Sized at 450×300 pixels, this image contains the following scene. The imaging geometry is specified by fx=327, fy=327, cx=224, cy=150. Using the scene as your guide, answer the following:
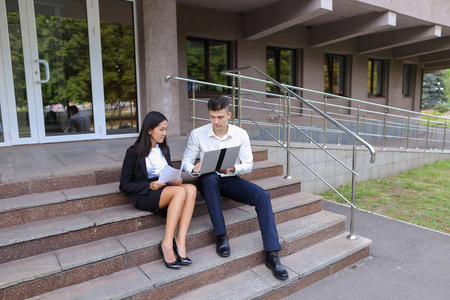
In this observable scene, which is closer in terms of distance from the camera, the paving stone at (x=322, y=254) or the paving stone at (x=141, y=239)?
the paving stone at (x=141, y=239)

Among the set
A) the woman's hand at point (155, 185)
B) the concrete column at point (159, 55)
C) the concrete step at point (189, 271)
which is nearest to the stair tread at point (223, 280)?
the concrete step at point (189, 271)

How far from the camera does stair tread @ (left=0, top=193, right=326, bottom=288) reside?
83.7 inches

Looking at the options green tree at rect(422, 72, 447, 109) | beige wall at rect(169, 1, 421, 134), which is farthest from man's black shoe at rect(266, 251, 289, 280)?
green tree at rect(422, 72, 447, 109)

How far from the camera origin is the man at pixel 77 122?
4.98 m

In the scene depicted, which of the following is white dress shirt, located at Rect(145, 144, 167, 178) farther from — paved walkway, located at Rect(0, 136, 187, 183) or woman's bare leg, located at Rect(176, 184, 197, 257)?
paved walkway, located at Rect(0, 136, 187, 183)

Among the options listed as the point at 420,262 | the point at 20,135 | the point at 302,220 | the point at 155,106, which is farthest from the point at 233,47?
the point at 420,262

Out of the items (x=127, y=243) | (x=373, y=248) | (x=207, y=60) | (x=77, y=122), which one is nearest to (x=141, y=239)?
(x=127, y=243)

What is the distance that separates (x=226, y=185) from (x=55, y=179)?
4.95 feet

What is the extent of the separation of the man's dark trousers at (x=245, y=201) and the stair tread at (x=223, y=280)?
0.20 metres

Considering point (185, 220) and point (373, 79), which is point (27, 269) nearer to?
point (185, 220)

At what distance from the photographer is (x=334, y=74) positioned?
34.5ft

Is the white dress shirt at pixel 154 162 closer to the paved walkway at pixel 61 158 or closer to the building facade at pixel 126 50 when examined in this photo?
the paved walkway at pixel 61 158

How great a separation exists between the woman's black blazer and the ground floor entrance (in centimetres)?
277

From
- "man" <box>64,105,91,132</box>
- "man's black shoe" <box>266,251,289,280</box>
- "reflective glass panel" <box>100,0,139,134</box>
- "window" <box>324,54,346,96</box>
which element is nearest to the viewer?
"man's black shoe" <box>266,251,289,280</box>
